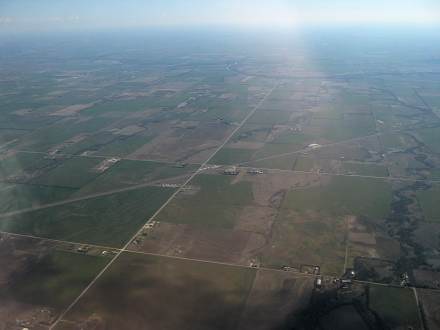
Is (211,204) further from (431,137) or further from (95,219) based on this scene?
(431,137)

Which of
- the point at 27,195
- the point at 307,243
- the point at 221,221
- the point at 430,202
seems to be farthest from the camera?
the point at 27,195

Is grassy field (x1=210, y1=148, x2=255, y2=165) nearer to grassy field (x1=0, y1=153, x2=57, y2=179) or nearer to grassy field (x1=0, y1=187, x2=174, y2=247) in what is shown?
grassy field (x1=0, y1=187, x2=174, y2=247)

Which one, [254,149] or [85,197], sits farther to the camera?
[254,149]

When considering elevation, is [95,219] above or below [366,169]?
below

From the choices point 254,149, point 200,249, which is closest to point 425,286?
point 200,249

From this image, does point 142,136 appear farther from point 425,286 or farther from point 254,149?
point 425,286

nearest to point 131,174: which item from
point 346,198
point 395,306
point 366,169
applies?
point 346,198

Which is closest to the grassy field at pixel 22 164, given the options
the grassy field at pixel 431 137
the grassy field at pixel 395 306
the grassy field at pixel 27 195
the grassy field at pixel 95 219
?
the grassy field at pixel 27 195
